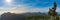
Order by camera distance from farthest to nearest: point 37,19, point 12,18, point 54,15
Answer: point 37,19
point 12,18
point 54,15

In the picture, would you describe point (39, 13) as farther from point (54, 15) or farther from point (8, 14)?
point (8, 14)

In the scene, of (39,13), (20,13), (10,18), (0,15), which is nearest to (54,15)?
(39,13)

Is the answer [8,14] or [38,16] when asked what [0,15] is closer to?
[8,14]

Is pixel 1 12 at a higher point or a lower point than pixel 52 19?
higher

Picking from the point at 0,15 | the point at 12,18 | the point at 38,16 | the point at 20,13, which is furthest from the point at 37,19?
the point at 0,15

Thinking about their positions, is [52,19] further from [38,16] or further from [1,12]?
[1,12]

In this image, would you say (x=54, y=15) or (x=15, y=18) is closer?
(x=54, y=15)

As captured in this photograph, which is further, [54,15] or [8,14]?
[8,14]

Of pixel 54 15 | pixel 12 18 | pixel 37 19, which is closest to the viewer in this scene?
pixel 54 15
